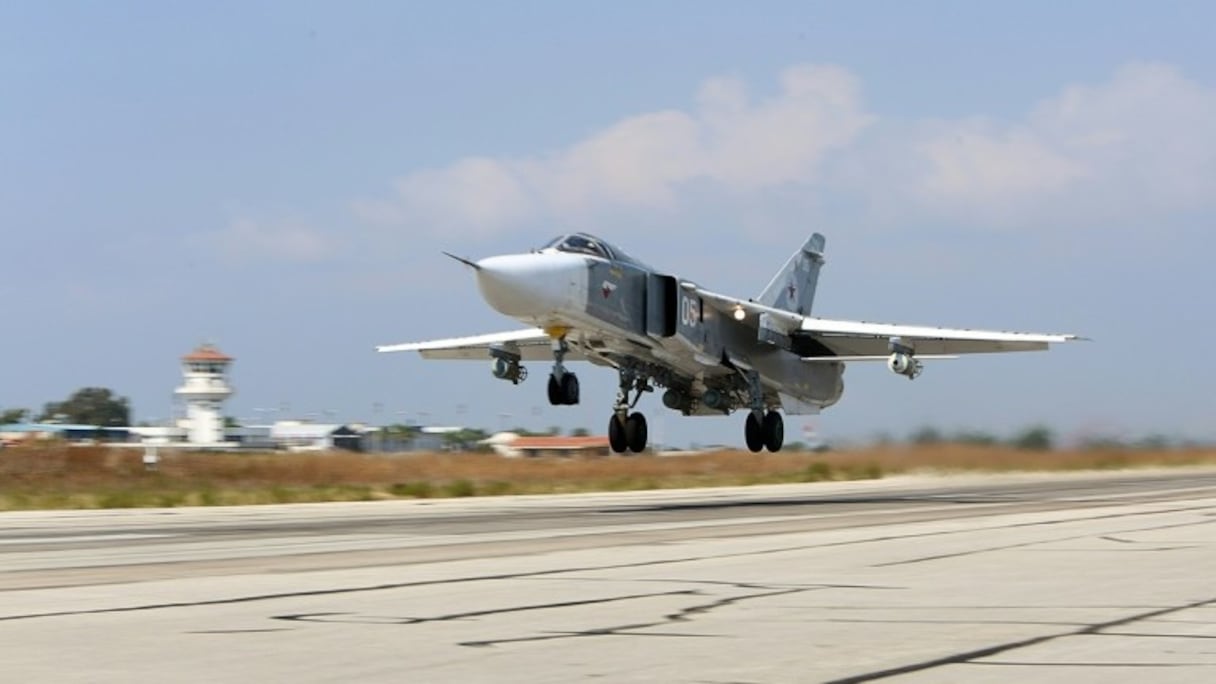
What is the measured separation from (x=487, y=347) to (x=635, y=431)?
595cm

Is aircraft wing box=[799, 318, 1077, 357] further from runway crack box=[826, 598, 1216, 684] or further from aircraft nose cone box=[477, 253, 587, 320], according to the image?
runway crack box=[826, 598, 1216, 684]

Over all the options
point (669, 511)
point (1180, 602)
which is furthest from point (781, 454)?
point (1180, 602)

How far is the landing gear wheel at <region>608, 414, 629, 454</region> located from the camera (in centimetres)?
3403

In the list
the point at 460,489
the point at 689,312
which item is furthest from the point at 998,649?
the point at 460,489

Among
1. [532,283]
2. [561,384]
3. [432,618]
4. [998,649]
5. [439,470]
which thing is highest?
[532,283]

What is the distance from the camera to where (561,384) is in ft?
97.5

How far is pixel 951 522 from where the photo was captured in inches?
863

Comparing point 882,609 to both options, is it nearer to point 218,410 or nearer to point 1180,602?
point 1180,602

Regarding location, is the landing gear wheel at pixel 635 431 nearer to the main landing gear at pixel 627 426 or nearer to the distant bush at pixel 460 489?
the main landing gear at pixel 627 426

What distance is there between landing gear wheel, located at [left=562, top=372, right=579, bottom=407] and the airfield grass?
21.3ft

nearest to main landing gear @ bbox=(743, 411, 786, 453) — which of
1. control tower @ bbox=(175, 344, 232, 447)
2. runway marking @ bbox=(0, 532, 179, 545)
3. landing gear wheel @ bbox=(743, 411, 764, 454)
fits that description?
landing gear wheel @ bbox=(743, 411, 764, 454)

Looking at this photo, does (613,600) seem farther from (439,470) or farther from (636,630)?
(439,470)

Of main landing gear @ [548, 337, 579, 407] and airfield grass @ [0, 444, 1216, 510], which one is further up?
main landing gear @ [548, 337, 579, 407]

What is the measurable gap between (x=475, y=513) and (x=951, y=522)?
8.24m
